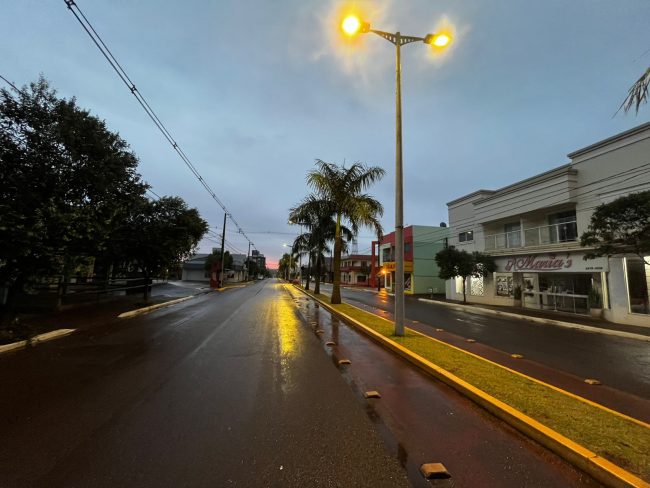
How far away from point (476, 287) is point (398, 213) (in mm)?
20801

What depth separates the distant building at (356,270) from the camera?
7331 cm

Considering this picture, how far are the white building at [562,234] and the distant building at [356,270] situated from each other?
4376cm

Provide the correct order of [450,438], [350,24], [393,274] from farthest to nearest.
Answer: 1. [393,274]
2. [350,24]
3. [450,438]

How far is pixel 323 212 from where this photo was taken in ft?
75.8

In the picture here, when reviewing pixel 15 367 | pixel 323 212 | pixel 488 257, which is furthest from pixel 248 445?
pixel 488 257

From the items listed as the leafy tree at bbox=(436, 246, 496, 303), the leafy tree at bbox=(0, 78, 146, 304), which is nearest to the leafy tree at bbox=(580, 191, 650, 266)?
the leafy tree at bbox=(436, 246, 496, 303)

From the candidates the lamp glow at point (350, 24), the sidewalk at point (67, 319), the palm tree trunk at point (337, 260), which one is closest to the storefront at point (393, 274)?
the palm tree trunk at point (337, 260)

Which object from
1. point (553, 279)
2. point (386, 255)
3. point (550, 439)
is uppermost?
Result: point (386, 255)

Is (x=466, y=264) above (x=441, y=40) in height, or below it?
below

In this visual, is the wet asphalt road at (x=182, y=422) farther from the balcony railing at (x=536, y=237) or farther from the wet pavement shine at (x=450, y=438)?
the balcony railing at (x=536, y=237)

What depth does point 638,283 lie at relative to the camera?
15.8m

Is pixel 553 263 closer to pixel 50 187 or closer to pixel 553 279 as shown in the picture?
pixel 553 279

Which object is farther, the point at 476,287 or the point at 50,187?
the point at 476,287

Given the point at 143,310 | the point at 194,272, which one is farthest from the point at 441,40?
the point at 194,272
